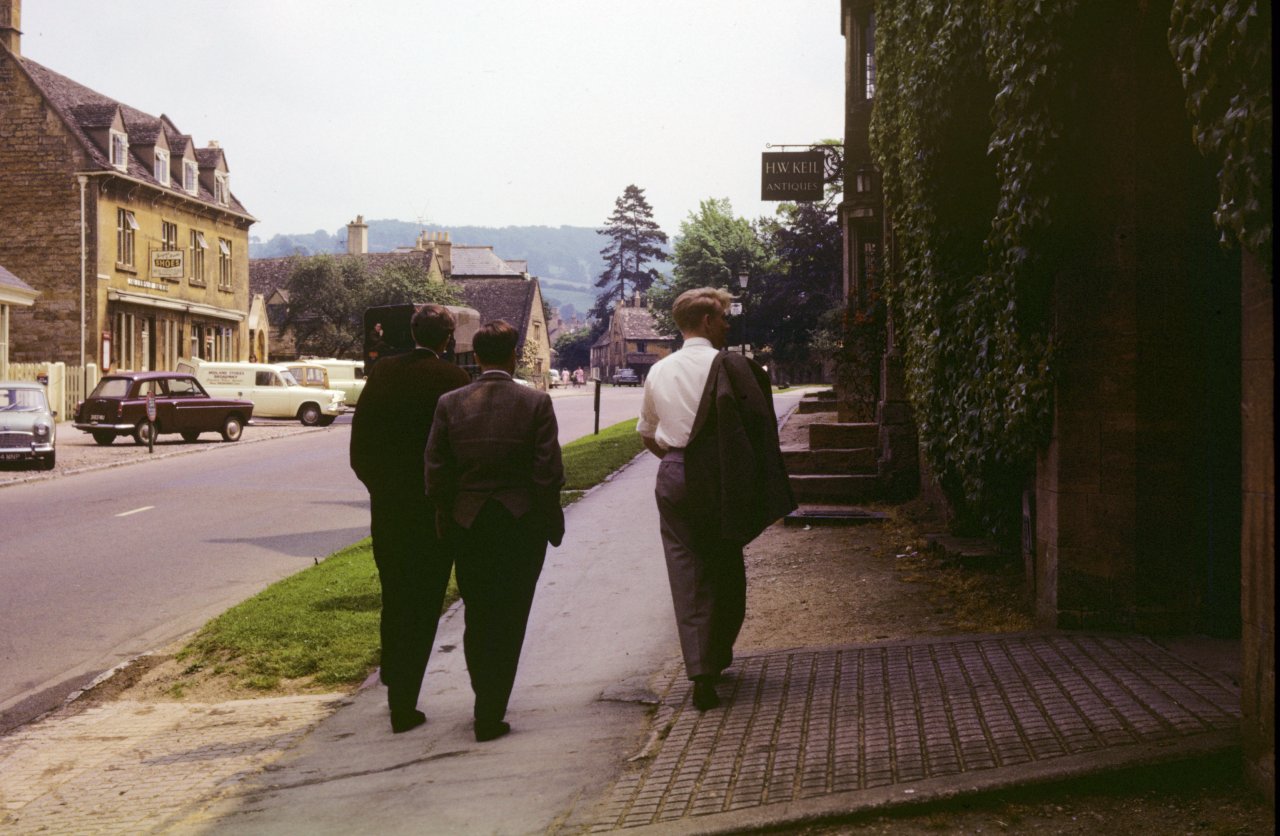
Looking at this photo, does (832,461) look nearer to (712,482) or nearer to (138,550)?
(138,550)

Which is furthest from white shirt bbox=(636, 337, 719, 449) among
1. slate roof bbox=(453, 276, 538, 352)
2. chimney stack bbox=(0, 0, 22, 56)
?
slate roof bbox=(453, 276, 538, 352)

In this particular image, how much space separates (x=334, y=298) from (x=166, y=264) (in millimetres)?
17799

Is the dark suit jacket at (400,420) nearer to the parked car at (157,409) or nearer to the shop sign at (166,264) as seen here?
the parked car at (157,409)

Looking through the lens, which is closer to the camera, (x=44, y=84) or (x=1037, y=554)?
(x=1037, y=554)

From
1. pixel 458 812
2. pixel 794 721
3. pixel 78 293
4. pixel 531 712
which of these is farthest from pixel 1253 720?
pixel 78 293

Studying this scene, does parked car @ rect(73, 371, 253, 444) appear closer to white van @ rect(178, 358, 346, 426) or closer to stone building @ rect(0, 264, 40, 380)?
stone building @ rect(0, 264, 40, 380)

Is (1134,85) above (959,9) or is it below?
below

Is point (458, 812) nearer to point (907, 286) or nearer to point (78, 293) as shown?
point (907, 286)

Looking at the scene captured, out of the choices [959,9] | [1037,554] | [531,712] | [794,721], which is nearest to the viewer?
[794,721]

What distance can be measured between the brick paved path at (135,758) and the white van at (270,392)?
31709mm

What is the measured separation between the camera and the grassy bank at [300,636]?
24.7ft

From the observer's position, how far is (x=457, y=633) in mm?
8242

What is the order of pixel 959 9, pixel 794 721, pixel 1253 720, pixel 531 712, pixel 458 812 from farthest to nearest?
pixel 959 9 < pixel 531 712 < pixel 794 721 < pixel 458 812 < pixel 1253 720

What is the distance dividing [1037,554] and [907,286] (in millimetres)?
3819
